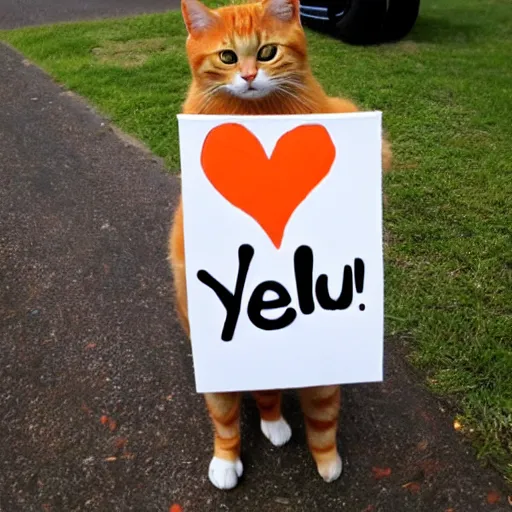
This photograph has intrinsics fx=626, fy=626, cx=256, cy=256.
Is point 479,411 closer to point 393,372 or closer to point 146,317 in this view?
point 393,372

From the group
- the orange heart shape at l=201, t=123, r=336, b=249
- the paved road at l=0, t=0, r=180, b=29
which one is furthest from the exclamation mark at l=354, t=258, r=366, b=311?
the paved road at l=0, t=0, r=180, b=29

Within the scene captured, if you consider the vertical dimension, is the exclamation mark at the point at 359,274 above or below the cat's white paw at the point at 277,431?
above

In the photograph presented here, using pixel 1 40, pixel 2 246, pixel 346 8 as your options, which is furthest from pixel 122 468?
pixel 1 40

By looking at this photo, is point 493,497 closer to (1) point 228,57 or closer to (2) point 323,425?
(2) point 323,425

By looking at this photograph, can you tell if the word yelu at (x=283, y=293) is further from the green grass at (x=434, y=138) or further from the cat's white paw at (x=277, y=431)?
the green grass at (x=434, y=138)

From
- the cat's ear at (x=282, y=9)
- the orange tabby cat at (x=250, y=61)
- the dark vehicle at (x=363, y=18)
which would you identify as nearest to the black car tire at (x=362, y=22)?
the dark vehicle at (x=363, y=18)

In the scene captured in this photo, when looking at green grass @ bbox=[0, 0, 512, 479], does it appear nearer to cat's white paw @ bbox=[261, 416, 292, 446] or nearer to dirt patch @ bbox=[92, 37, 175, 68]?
dirt patch @ bbox=[92, 37, 175, 68]

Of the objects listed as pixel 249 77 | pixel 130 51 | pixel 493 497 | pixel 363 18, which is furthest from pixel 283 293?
pixel 130 51
